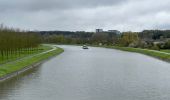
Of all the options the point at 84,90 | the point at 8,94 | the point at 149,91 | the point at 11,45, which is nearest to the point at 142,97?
the point at 149,91

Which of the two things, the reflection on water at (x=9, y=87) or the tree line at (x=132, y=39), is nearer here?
the reflection on water at (x=9, y=87)

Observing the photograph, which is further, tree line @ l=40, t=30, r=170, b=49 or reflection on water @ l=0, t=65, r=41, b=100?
tree line @ l=40, t=30, r=170, b=49

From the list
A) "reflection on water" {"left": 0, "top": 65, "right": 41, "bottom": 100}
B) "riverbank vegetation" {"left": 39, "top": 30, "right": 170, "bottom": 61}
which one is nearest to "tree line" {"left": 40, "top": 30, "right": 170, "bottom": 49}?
"riverbank vegetation" {"left": 39, "top": 30, "right": 170, "bottom": 61}

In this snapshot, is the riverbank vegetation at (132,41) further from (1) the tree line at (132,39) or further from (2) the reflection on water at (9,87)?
(2) the reflection on water at (9,87)

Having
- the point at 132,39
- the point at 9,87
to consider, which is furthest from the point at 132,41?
the point at 9,87

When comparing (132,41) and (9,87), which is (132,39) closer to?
(132,41)

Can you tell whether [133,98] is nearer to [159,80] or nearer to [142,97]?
[142,97]

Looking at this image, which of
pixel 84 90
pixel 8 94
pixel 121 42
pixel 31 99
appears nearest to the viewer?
pixel 31 99

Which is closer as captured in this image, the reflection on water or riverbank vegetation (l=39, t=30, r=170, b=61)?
the reflection on water

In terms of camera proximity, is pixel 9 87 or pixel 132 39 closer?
pixel 9 87

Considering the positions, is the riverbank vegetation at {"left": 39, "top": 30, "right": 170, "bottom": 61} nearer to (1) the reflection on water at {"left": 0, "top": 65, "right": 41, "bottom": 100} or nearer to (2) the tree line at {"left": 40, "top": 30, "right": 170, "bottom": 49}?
(2) the tree line at {"left": 40, "top": 30, "right": 170, "bottom": 49}

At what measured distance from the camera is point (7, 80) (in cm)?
2884

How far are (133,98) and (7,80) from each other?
1177cm

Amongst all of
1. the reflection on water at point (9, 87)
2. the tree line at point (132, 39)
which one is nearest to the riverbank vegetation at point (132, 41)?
the tree line at point (132, 39)
